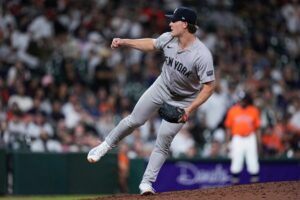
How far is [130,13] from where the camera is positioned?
21094 millimetres

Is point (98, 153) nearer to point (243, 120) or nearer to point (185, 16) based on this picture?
point (185, 16)

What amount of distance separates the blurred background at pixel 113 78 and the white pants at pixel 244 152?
1013 millimetres

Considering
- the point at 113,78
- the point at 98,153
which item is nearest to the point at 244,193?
the point at 98,153

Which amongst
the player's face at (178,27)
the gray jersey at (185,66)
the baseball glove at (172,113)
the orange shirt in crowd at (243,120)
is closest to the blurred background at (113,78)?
the orange shirt in crowd at (243,120)

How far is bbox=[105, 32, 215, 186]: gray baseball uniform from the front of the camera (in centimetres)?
1030

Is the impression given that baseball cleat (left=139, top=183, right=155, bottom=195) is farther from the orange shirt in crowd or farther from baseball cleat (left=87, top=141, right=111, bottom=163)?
the orange shirt in crowd

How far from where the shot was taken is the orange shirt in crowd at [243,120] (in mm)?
16688

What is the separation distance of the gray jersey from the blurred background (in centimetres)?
672

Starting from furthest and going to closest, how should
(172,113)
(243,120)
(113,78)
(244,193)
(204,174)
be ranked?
(113,78) → (204,174) → (243,120) → (244,193) → (172,113)

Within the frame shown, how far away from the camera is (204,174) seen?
17609mm

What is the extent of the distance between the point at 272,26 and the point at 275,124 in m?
4.47

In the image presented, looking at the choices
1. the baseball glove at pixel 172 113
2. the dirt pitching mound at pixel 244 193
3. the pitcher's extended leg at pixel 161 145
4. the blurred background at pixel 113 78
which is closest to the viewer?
the baseball glove at pixel 172 113

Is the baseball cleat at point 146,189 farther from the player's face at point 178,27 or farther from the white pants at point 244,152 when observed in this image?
the white pants at point 244,152

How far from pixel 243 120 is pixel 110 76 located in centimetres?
388
